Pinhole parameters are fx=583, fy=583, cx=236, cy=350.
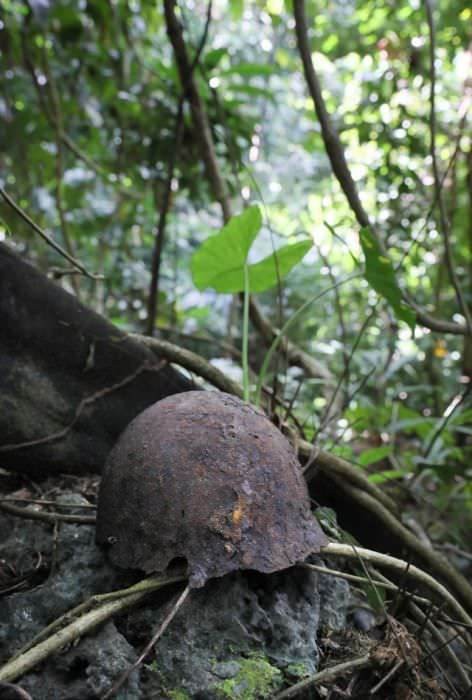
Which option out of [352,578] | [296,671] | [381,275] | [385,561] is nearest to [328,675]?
[296,671]

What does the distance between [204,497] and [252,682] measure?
0.96 feet

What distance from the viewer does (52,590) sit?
1068 mm

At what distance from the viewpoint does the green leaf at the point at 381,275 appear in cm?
155

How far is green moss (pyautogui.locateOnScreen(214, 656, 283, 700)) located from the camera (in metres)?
0.89

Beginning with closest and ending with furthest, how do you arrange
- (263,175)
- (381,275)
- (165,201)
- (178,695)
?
(178,695), (381,275), (165,201), (263,175)

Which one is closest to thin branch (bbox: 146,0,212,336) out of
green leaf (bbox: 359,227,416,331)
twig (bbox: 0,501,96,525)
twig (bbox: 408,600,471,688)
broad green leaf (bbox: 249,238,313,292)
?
broad green leaf (bbox: 249,238,313,292)

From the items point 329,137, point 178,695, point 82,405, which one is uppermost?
point 329,137

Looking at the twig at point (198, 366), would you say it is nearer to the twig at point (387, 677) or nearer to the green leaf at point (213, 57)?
the twig at point (387, 677)

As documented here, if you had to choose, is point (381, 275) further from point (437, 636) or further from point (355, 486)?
point (437, 636)

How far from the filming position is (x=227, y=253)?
169cm

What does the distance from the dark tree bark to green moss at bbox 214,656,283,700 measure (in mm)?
706

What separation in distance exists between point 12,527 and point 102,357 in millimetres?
467

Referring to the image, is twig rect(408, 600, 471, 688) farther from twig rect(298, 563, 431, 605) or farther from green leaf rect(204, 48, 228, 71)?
green leaf rect(204, 48, 228, 71)

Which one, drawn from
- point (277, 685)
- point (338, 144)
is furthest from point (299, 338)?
point (277, 685)
